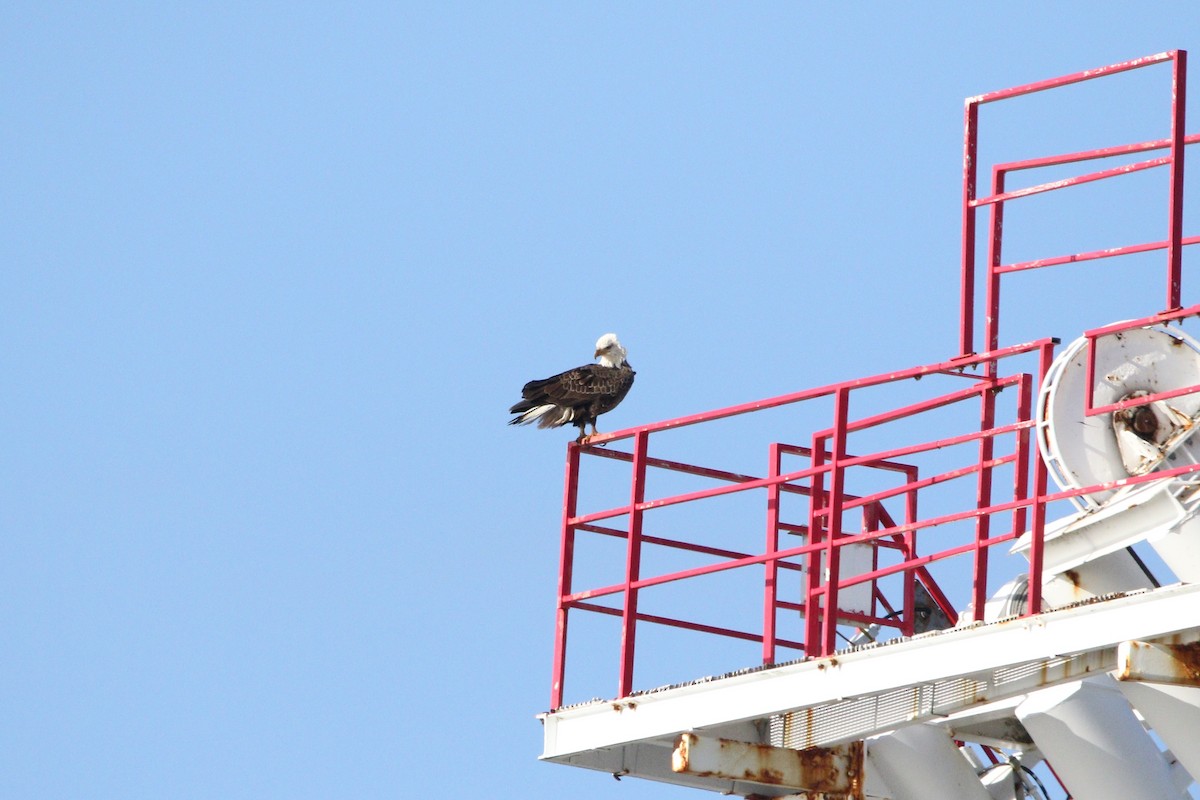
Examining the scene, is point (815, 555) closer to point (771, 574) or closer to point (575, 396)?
point (771, 574)

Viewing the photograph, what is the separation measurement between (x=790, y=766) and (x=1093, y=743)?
1447mm

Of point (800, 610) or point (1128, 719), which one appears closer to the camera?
point (1128, 719)

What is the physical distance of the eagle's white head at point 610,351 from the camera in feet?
49.4

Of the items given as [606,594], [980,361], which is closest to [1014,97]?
[980,361]

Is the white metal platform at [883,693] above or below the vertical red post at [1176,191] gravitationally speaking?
below

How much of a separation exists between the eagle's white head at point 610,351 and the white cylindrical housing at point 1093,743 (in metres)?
4.95

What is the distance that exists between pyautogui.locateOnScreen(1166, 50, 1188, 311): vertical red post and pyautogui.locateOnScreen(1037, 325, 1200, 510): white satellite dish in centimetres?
34

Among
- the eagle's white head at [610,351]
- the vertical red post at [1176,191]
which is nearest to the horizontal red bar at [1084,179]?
the vertical red post at [1176,191]

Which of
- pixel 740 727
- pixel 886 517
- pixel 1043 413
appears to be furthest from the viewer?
pixel 886 517

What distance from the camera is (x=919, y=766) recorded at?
37.0ft

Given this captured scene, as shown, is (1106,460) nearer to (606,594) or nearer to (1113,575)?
(1113,575)

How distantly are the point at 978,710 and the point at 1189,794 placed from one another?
1060mm

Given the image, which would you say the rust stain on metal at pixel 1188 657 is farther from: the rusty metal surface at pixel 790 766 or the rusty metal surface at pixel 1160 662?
the rusty metal surface at pixel 790 766

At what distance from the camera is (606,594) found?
458 inches
